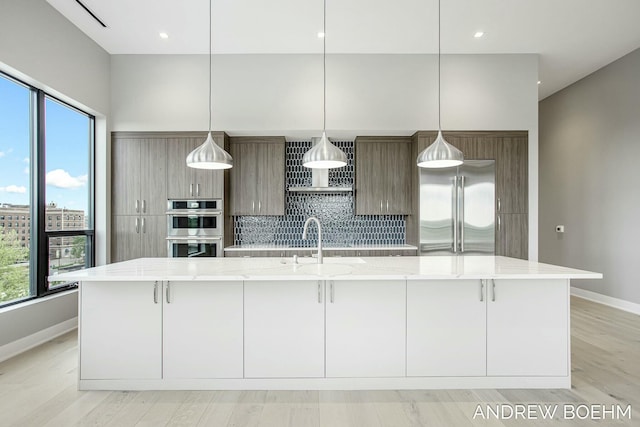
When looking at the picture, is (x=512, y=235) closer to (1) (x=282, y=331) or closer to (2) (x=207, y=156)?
(1) (x=282, y=331)

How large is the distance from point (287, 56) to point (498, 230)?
360cm

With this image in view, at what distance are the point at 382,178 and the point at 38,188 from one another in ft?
13.0

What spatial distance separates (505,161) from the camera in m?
4.57

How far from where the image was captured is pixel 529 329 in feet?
8.11

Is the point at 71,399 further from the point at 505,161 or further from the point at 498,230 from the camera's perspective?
the point at 505,161

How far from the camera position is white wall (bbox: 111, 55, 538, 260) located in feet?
15.2

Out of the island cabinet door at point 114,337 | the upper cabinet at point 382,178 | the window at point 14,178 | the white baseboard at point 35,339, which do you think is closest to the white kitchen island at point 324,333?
the island cabinet door at point 114,337

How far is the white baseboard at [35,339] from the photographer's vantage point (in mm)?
3094

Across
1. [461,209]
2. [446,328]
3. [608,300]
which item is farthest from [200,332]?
[608,300]

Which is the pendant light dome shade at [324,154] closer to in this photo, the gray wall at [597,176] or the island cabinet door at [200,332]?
the island cabinet door at [200,332]

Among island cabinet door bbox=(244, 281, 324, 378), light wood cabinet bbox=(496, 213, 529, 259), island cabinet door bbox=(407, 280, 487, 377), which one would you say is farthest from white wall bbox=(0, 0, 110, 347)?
light wood cabinet bbox=(496, 213, 529, 259)

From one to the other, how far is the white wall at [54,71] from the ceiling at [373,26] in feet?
0.73

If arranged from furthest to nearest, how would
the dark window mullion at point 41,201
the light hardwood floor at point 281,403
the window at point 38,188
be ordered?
the dark window mullion at point 41,201
the window at point 38,188
the light hardwood floor at point 281,403

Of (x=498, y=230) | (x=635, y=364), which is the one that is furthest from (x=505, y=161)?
(x=635, y=364)
